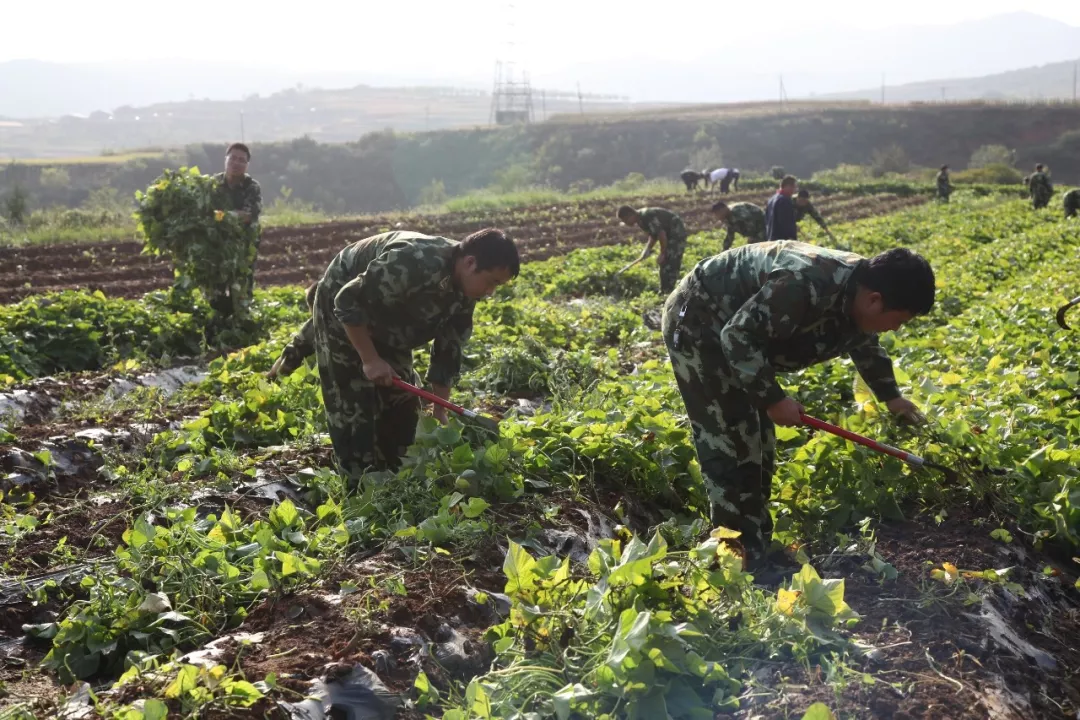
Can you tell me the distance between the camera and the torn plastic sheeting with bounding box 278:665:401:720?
9.71 ft

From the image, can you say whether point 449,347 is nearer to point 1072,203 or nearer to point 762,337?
point 762,337

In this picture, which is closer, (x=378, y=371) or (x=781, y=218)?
(x=378, y=371)

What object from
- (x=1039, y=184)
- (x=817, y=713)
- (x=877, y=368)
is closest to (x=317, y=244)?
(x=877, y=368)

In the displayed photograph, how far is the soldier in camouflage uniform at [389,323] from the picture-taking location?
443 cm

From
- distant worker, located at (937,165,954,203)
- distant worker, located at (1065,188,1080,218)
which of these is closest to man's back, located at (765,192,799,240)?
distant worker, located at (1065,188,1080,218)

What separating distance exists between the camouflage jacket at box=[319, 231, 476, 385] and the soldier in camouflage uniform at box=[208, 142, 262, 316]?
4.60 m

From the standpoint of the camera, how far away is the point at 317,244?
59.3ft

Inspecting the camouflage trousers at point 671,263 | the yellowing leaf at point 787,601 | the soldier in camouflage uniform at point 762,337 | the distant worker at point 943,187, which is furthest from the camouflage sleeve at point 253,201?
the distant worker at point 943,187

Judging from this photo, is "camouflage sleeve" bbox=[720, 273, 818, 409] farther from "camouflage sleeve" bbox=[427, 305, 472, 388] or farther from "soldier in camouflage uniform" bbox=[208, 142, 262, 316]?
"soldier in camouflage uniform" bbox=[208, 142, 262, 316]

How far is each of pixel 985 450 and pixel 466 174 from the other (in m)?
50.6

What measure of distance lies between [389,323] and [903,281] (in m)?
2.36

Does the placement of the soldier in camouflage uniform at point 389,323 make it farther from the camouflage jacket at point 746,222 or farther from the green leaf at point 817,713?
the camouflage jacket at point 746,222

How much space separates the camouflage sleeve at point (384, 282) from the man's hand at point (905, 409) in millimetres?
2014

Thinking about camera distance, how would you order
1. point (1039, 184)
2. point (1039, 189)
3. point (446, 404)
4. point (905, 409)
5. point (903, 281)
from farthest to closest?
point (1039, 189)
point (1039, 184)
point (446, 404)
point (905, 409)
point (903, 281)
